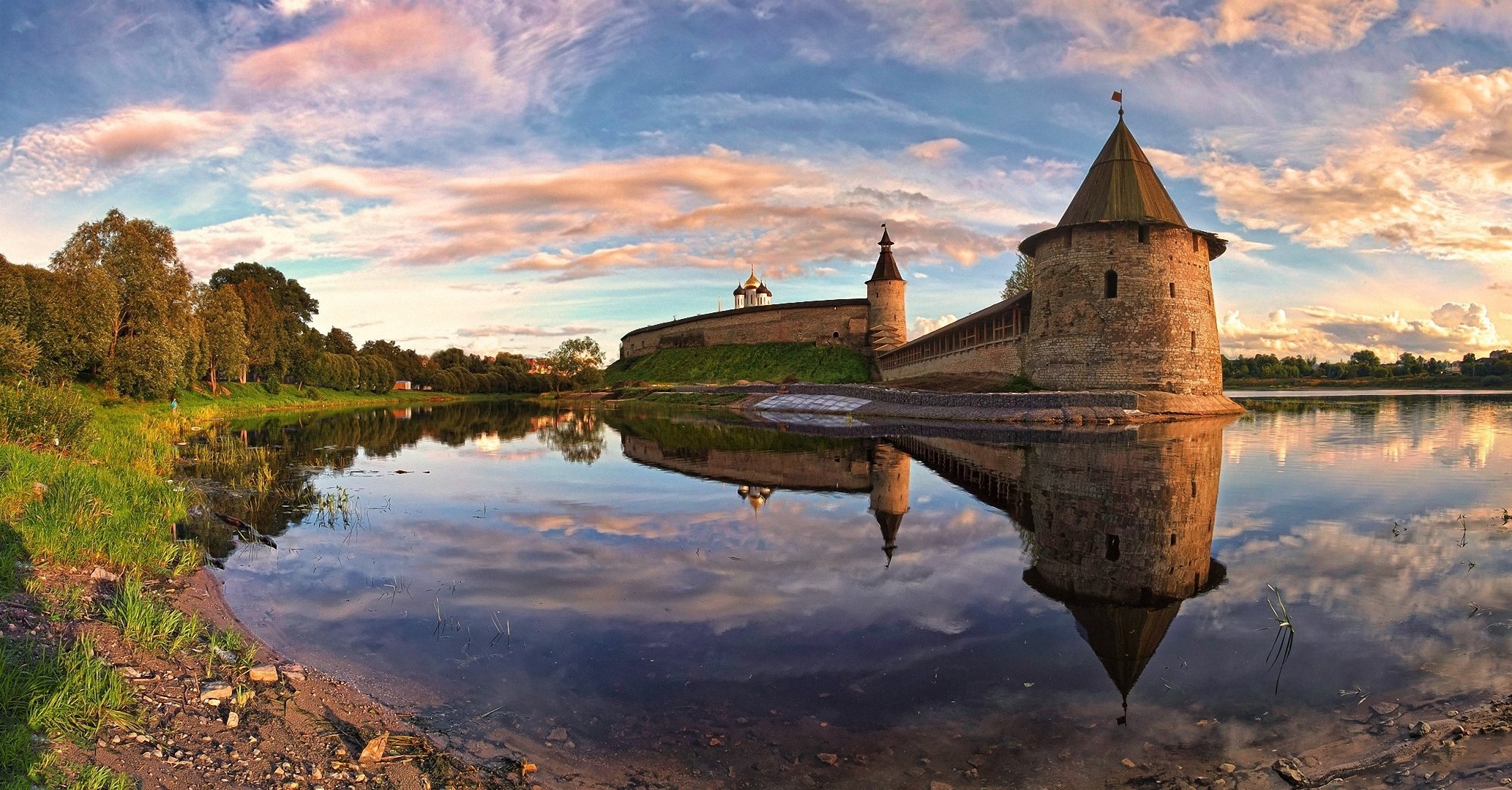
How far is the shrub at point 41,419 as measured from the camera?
14430 mm

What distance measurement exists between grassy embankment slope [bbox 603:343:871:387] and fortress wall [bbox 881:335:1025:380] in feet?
46.6

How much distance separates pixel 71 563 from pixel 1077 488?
13.4 m

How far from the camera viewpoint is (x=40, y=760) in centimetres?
338

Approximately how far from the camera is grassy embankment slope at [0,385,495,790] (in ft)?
12.1

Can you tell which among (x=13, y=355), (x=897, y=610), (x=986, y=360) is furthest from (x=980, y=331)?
(x=13, y=355)

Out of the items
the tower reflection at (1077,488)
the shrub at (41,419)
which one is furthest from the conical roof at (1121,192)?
the shrub at (41,419)

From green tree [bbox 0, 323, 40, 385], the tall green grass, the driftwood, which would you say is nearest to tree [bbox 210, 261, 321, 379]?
green tree [bbox 0, 323, 40, 385]

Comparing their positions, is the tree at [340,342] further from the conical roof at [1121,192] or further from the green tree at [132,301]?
the conical roof at [1121,192]

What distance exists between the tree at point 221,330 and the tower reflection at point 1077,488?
31287 mm

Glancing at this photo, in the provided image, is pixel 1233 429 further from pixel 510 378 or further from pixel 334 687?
pixel 510 378

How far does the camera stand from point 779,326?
77.1 m

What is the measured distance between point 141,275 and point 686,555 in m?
37.3

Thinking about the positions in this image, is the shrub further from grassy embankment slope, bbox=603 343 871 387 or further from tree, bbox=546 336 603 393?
tree, bbox=546 336 603 393

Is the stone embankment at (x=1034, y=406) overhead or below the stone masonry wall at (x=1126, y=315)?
below
